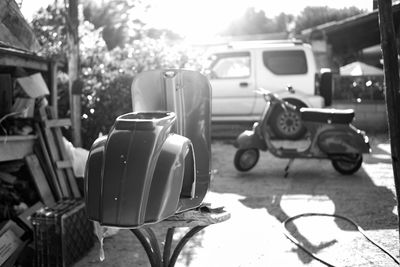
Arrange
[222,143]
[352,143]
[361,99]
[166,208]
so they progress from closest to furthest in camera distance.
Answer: [166,208] < [352,143] < [222,143] < [361,99]

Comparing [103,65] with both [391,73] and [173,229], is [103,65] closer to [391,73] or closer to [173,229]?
[173,229]

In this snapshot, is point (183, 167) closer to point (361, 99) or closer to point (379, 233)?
point (379, 233)

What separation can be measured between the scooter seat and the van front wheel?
9.18 ft

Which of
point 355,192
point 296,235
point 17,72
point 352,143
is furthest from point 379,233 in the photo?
point 17,72

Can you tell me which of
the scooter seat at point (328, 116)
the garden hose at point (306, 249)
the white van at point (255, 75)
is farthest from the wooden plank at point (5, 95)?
the white van at point (255, 75)

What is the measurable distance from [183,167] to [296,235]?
2.46 meters

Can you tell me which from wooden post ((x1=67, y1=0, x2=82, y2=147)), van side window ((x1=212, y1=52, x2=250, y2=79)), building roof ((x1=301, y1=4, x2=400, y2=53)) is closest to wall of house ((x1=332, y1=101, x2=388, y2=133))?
building roof ((x1=301, y1=4, x2=400, y2=53))

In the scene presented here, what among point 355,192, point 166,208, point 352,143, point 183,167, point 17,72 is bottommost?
point 355,192

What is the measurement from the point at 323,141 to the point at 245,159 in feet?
4.04

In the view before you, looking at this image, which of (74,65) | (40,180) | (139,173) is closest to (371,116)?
(74,65)

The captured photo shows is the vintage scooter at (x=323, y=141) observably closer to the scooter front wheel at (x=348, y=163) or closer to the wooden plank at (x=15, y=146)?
the scooter front wheel at (x=348, y=163)

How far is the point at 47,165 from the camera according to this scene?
4.93 metres

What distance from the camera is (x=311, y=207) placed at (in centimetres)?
548

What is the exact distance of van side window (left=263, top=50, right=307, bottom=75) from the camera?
1064cm
